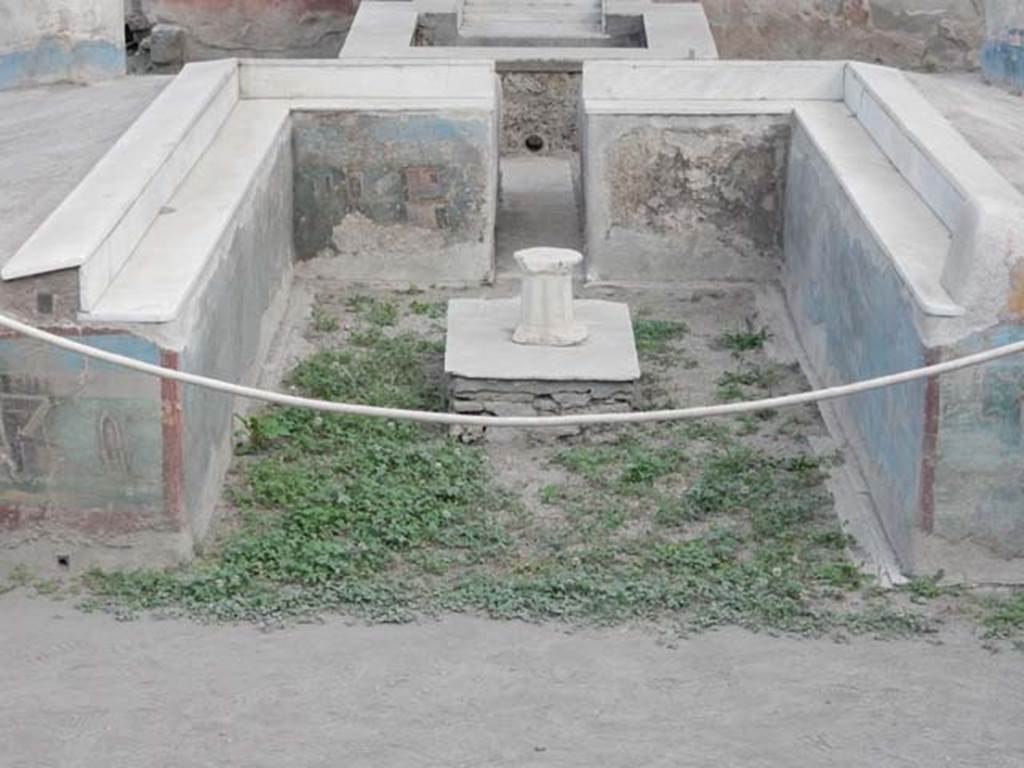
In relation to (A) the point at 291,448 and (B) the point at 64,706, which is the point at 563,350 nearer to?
(A) the point at 291,448

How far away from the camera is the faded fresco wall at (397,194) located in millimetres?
9688

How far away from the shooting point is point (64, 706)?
231 inches

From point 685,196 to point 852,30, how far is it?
155 inches

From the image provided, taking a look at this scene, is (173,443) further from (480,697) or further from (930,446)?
(930,446)

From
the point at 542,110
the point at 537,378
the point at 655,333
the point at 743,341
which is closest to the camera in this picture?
the point at 537,378

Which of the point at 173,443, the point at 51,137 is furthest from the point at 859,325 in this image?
the point at 51,137

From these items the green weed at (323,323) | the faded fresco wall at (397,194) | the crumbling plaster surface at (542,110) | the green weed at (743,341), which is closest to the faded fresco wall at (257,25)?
the crumbling plaster surface at (542,110)

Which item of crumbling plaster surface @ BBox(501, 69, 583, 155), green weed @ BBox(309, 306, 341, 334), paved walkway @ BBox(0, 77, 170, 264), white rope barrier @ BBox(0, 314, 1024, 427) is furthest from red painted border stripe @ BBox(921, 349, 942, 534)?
crumbling plaster surface @ BBox(501, 69, 583, 155)

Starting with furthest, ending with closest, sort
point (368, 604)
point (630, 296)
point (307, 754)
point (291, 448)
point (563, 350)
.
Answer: point (630, 296)
point (563, 350)
point (291, 448)
point (368, 604)
point (307, 754)

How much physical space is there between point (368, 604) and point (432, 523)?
615 mm

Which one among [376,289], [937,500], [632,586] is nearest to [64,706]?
[632,586]

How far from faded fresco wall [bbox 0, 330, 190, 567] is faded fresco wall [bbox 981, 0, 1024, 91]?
16.0 feet

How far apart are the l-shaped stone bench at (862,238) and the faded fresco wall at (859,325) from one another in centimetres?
1

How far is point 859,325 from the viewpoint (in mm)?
7742
